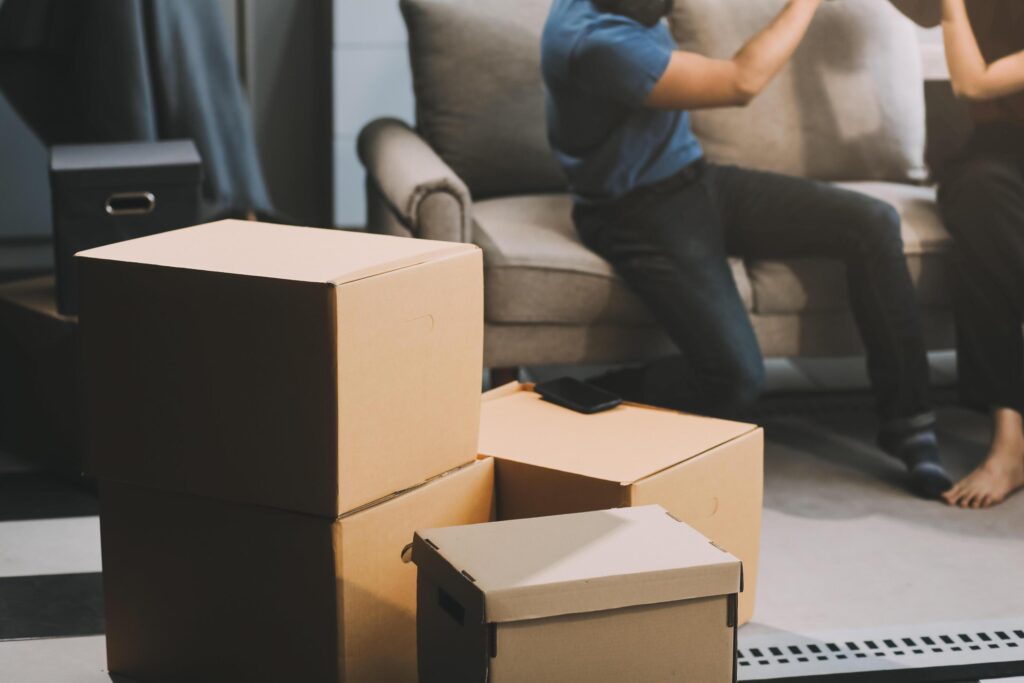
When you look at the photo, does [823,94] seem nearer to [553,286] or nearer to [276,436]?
[553,286]

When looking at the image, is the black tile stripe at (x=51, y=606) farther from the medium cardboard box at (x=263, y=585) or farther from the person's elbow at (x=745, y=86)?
the person's elbow at (x=745, y=86)

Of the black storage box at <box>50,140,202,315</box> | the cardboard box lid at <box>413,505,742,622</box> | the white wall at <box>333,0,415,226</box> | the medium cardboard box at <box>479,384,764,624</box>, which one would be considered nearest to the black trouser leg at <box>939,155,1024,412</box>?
the medium cardboard box at <box>479,384,764,624</box>

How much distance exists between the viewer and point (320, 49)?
361 cm

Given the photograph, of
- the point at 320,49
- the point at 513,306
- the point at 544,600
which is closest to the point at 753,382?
the point at 513,306

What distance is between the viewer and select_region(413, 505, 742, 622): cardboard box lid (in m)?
1.29

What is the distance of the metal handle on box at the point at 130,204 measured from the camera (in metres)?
2.19

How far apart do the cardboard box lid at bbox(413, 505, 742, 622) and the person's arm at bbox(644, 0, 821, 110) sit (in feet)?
3.20

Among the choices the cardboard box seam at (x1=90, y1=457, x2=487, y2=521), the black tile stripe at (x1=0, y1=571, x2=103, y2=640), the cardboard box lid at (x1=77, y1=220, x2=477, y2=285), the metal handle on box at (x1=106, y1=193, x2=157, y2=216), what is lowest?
the black tile stripe at (x1=0, y1=571, x2=103, y2=640)

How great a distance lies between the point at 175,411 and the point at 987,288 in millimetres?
1479

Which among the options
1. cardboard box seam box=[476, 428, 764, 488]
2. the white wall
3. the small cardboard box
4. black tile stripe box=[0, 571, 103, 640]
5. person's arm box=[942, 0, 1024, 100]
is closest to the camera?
the small cardboard box

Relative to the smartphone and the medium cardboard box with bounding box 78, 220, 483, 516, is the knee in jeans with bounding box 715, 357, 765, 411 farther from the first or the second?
the medium cardboard box with bounding box 78, 220, 483, 516

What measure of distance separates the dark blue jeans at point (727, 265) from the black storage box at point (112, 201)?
68 centimetres

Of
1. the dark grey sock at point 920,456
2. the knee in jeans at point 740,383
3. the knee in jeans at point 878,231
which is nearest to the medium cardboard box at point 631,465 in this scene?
the knee in jeans at point 740,383

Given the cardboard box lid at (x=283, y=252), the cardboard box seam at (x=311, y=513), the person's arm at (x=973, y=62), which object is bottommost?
the cardboard box seam at (x=311, y=513)
